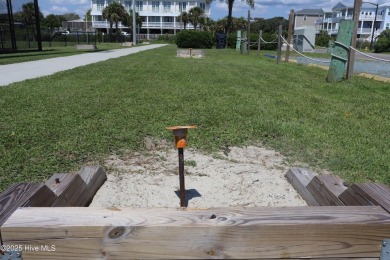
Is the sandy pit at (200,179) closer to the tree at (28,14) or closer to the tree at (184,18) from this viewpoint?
the tree at (28,14)

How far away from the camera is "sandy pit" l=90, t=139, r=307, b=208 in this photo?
9.92 feet

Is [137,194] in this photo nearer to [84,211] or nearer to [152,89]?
[84,211]

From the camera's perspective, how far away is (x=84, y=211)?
1686 mm

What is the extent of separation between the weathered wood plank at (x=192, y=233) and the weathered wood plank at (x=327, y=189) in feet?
1.93

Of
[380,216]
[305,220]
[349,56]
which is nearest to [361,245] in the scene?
[380,216]

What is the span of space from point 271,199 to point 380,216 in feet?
4.62

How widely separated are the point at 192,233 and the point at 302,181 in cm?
173

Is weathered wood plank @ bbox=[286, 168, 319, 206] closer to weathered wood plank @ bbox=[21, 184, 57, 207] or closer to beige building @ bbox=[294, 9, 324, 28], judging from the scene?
weathered wood plank @ bbox=[21, 184, 57, 207]

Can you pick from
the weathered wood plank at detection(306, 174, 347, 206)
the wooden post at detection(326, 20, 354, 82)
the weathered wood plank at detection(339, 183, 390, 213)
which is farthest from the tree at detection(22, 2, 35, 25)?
the weathered wood plank at detection(339, 183, 390, 213)

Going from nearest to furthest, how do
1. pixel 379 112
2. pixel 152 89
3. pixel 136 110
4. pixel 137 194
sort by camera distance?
1. pixel 137 194
2. pixel 136 110
3. pixel 379 112
4. pixel 152 89

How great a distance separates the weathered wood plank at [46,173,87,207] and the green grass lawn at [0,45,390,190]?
895mm

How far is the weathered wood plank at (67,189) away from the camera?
2232 millimetres

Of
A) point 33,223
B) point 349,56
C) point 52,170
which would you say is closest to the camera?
point 33,223

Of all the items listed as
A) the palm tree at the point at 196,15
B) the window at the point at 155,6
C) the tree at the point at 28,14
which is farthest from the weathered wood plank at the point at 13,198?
the window at the point at 155,6
